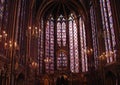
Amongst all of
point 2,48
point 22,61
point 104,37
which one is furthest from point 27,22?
point 104,37

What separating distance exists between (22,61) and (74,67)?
11.6 meters

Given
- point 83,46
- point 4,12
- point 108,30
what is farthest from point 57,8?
point 4,12

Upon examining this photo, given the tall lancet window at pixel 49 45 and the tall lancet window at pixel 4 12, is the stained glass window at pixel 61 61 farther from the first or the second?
the tall lancet window at pixel 4 12

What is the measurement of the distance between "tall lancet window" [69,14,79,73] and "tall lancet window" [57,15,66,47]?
3.75 feet

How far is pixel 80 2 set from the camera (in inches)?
1254

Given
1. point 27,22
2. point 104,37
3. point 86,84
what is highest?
point 27,22

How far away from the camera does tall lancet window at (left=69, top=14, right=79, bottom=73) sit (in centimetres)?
3306

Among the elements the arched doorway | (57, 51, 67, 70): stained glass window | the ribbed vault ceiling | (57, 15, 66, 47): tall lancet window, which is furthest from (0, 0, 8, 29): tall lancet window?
(57, 15, 66, 47): tall lancet window

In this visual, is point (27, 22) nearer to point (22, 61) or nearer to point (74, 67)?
point (22, 61)

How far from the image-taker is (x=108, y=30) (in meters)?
23.4

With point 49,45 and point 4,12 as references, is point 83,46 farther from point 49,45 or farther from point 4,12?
point 4,12

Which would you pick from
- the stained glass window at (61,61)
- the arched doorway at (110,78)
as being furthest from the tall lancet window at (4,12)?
the stained glass window at (61,61)

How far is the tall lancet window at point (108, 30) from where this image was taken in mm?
21992

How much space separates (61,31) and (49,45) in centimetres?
362
